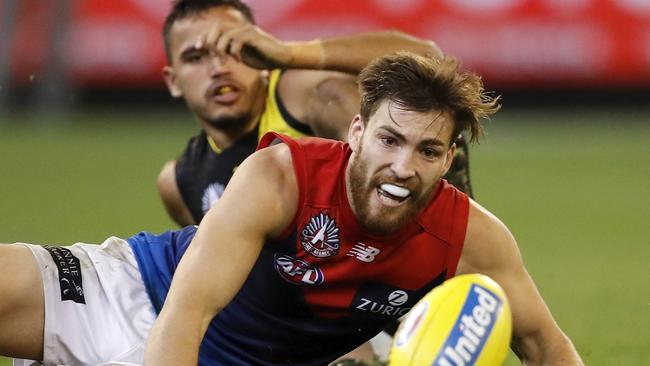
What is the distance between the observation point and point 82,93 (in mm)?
17797

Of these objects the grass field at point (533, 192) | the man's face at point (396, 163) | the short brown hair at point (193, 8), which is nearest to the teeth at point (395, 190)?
the man's face at point (396, 163)

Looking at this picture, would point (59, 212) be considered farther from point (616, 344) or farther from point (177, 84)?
point (616, 344)

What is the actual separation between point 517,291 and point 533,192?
28.2 feet

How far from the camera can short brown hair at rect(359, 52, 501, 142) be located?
424cm

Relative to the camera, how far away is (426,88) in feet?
13.9

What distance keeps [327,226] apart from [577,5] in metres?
13.0

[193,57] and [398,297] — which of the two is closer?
[398,297]

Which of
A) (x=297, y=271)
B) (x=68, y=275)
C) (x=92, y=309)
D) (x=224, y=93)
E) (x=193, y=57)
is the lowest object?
(x=92, y=309)

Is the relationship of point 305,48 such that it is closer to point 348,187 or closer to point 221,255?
point 348,187

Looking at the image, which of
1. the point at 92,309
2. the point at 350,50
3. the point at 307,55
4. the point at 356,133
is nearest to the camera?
the point at 356,133

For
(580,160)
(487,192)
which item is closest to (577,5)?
(580,160)

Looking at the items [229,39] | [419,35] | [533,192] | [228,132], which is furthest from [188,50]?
[419,35]

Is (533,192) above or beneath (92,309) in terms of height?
beneath

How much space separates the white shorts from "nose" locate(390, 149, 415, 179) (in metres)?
1.33
